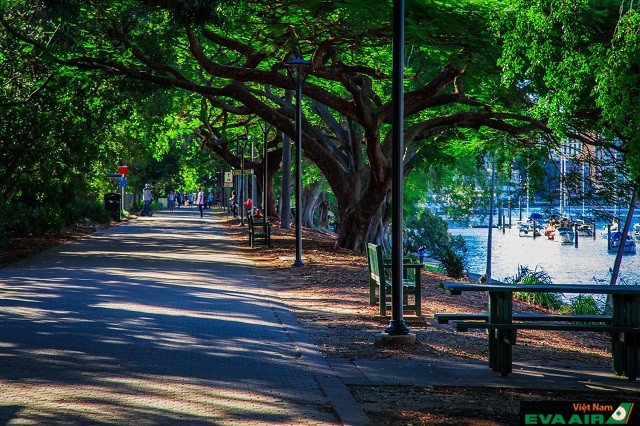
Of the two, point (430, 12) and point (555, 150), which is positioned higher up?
point (430, 12)

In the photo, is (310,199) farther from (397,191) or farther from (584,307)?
(397,191)

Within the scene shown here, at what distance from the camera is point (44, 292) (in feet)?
53.8

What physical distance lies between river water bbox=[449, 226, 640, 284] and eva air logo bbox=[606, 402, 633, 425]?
108 ft

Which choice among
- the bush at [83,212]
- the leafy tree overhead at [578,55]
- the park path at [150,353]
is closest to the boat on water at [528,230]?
the bush at [83,212]

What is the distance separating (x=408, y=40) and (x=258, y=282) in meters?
6.05

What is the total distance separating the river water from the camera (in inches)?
2013

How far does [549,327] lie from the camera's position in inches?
401


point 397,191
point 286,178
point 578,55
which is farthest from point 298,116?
point 286,178

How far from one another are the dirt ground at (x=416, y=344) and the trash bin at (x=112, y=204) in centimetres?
2717

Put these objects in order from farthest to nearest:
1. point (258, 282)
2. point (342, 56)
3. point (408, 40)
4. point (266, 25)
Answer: point (342, 56) → point (266, 25) → point (408, 40) → point (258, 282)

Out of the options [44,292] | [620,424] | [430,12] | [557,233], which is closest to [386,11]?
[430,12]

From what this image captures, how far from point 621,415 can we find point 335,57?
22795mm

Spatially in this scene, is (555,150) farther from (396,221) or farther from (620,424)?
(620,424)

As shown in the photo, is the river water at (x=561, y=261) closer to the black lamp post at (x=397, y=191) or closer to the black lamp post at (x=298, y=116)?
the black lamp post at (x=298, y=116)
